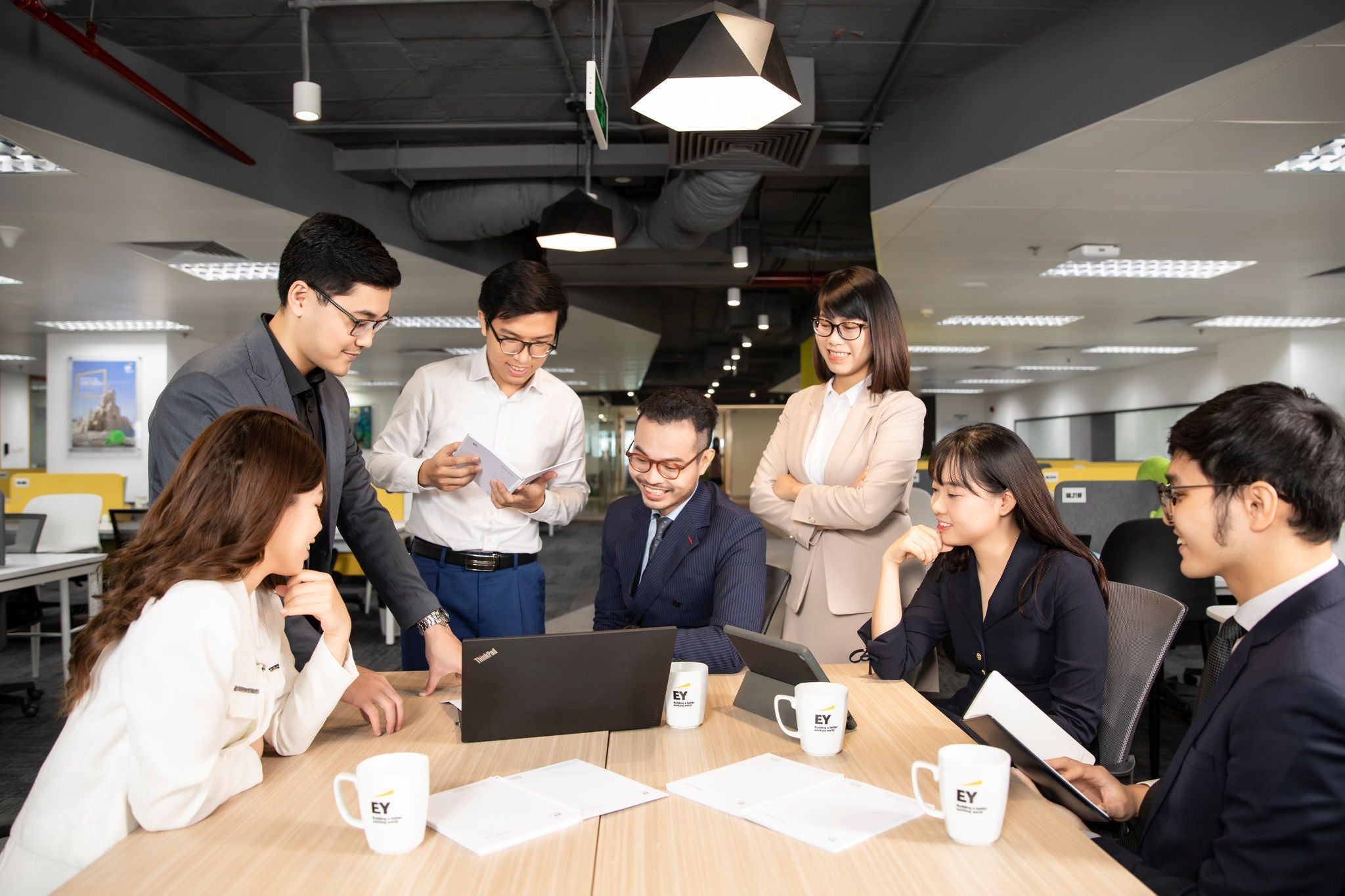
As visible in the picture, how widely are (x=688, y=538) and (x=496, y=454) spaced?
739 millimetres

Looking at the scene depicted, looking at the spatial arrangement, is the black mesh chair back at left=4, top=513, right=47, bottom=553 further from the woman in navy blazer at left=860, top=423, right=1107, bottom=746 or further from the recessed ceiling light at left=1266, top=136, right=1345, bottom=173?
the recessed ceiling light at left=1266, top=136, right=1345, bottom=173

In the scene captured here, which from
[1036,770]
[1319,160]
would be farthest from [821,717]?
[1319,160]

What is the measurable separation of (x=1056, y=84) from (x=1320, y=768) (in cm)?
398

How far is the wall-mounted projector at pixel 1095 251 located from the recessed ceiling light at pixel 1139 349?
252 inches

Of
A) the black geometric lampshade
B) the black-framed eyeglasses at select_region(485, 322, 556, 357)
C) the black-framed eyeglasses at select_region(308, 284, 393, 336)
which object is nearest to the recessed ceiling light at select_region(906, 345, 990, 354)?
the black geometric lampshade

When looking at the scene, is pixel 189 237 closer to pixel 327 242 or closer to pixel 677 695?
pixel 327 242

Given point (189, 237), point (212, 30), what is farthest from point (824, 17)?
point (189, 237)

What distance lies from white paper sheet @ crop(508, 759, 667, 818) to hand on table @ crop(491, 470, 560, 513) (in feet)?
3.53

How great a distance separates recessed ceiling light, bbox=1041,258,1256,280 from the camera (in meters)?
7.08

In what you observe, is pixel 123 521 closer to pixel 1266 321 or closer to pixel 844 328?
pixel 844 328

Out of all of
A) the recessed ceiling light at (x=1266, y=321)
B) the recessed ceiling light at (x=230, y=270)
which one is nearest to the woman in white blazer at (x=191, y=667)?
the recessed ceiling light at (x=230, y=270)

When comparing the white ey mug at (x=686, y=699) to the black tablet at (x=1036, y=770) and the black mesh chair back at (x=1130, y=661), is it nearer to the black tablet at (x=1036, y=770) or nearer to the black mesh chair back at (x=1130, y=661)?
the black tablet at (x=1036, y=770)

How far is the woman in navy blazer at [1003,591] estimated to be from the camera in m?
1.87

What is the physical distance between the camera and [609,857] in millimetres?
1057
